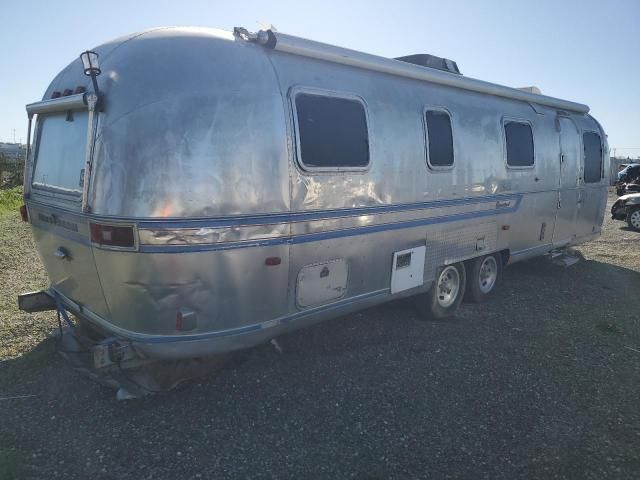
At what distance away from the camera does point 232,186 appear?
3547 mm

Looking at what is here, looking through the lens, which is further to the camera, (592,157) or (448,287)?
(592,157)

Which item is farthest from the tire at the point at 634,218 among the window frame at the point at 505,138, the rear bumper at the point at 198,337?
the rear bumper at the point at 198,337

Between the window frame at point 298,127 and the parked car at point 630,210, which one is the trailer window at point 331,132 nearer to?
the window frame at point 298,127

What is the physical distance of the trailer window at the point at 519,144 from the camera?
6.56 metres

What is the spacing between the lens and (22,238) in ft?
32.6

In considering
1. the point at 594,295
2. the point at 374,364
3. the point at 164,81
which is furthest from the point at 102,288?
the point at 594,295

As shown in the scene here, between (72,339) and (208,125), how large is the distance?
7.31ft

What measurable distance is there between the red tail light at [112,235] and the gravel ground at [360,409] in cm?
148

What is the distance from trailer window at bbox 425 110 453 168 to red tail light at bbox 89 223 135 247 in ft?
10.6

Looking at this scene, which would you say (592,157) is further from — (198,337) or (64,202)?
(64,202)

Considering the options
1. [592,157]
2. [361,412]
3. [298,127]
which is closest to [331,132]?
[298,127]

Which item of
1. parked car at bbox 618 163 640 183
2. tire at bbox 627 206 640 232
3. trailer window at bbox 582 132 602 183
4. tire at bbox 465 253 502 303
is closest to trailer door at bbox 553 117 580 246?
trailer window at bbox 582 132 602 183

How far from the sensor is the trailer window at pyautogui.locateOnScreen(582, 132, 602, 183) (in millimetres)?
8469

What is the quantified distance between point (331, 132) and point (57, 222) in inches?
97.3
